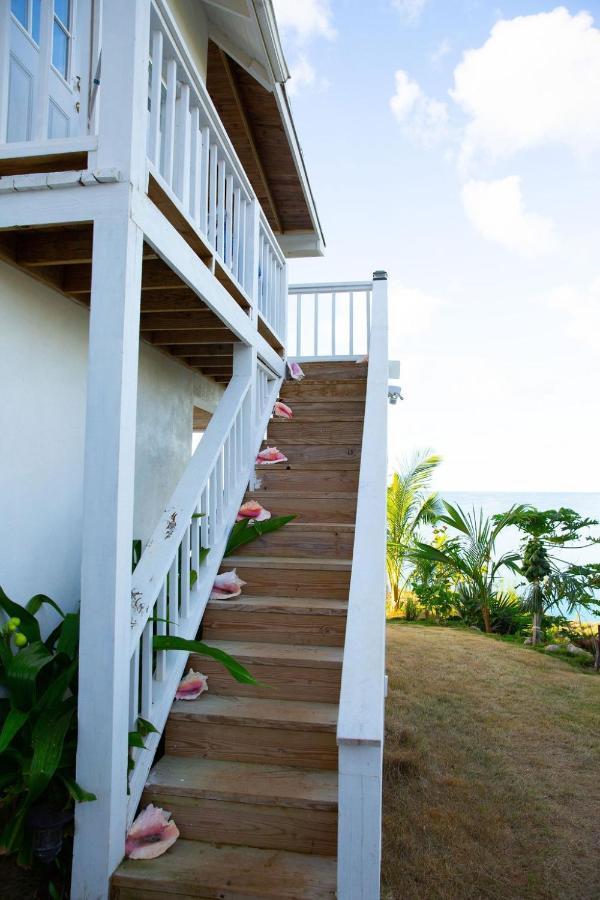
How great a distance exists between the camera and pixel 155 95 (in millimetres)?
2611

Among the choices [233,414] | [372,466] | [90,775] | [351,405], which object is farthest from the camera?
[351,405]

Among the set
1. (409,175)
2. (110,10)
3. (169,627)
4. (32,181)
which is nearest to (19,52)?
(110,10)

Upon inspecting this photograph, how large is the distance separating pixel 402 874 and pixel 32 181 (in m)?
3.20

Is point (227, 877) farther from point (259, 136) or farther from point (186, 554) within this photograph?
point (259, 136)

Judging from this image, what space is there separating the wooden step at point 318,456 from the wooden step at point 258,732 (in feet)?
6.77

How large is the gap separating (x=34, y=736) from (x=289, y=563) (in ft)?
5.93

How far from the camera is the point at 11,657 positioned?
2316 mm

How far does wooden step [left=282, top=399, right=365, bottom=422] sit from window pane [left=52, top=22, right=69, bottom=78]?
117 inches

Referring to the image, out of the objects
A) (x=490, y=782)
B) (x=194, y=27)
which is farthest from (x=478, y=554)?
(x=194, y=27)

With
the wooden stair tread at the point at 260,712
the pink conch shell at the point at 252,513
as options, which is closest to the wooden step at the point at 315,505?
the pink conch shell at the point at 252,513

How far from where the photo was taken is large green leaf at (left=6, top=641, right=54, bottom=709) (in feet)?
7.16

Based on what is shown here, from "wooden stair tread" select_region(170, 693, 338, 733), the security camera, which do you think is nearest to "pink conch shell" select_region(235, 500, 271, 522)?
"wooden stair tread" select_region(170, 693, 338, 733)

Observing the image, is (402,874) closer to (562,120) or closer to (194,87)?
(194,87)

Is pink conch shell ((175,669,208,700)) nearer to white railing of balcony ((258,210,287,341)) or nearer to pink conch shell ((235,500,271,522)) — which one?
pink conch shell ((235,500,271,522))
